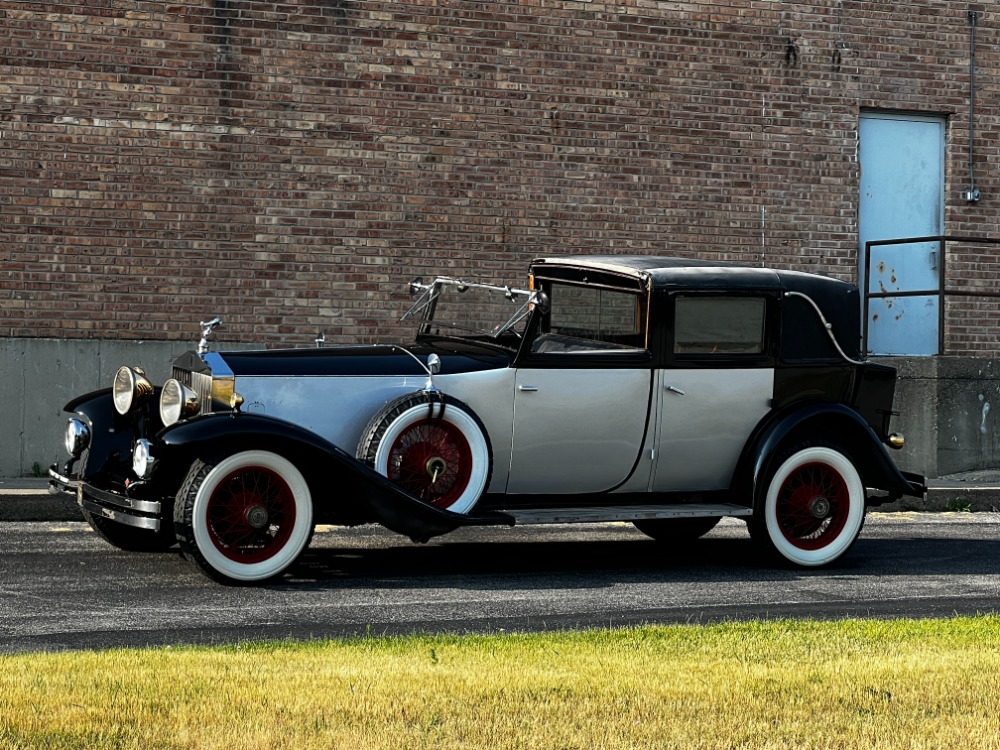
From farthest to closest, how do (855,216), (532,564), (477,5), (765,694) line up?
(855,216) → (477,5) → (532,564) → (765,694)

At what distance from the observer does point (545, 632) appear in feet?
19.6

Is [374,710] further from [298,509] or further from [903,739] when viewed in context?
[298,509]

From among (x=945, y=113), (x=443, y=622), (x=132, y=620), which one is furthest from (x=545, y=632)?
(x=945, y=113)

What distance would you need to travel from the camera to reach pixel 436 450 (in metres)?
7.46

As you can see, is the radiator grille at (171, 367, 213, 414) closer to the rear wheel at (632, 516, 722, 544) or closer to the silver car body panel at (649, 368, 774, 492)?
the silver car body panel at (649, 368, 774, 492)

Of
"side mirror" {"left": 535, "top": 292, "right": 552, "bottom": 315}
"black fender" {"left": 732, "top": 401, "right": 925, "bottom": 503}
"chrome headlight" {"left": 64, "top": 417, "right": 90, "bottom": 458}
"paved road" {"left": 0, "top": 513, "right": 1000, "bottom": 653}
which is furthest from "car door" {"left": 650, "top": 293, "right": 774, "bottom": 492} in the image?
"chrome headlight" {"left": 64, "top": 417, "right": 90, "bottom": 458}

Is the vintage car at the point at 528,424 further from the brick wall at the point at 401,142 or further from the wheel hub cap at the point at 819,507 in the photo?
the brick wall at the point at 401,142

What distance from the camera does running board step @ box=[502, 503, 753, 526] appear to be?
754 cm

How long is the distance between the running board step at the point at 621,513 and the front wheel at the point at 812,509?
17 centimetres

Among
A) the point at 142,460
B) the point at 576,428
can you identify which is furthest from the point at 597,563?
the point at 142,460

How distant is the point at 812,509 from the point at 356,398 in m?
2.73

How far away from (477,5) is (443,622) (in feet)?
28.4

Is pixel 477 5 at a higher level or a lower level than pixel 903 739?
higher

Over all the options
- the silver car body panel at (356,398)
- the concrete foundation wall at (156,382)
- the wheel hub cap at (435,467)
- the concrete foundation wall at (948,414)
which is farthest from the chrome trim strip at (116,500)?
the concrete foundation wall at (948,414)
